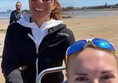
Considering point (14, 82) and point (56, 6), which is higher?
point (56, 6)

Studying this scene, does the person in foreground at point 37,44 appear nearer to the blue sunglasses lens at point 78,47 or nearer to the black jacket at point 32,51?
the black jacket at point 32,51

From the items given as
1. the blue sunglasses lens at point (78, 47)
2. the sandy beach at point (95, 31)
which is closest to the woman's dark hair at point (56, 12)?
the blue sunglasses lens at point (78, 47)

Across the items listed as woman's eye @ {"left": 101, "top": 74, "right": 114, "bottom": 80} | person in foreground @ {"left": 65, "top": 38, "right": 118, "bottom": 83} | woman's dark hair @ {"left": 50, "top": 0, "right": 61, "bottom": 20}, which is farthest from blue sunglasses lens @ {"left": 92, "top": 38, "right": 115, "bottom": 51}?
woman's dark hair @ {"left": 50, "top": 0, "right": 61, "bottom": 20}

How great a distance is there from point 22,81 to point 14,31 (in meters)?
0.54

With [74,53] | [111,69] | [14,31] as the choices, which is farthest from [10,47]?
[111,69]

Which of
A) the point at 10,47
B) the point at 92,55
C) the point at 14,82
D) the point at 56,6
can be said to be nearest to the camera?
the point at 92,55

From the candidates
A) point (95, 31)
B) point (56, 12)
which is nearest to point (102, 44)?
point (56, 12)

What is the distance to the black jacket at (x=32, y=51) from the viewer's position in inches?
126

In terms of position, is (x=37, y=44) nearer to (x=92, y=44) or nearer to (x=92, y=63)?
(x=92, y=44)

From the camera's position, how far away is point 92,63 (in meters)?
2.10

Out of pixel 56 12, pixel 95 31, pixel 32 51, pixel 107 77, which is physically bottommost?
pixel 95 31

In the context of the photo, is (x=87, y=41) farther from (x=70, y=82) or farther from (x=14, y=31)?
(x=14, y=31)

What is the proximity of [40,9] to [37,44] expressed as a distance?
0.32 m

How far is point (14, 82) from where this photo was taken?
2854 millimetres
